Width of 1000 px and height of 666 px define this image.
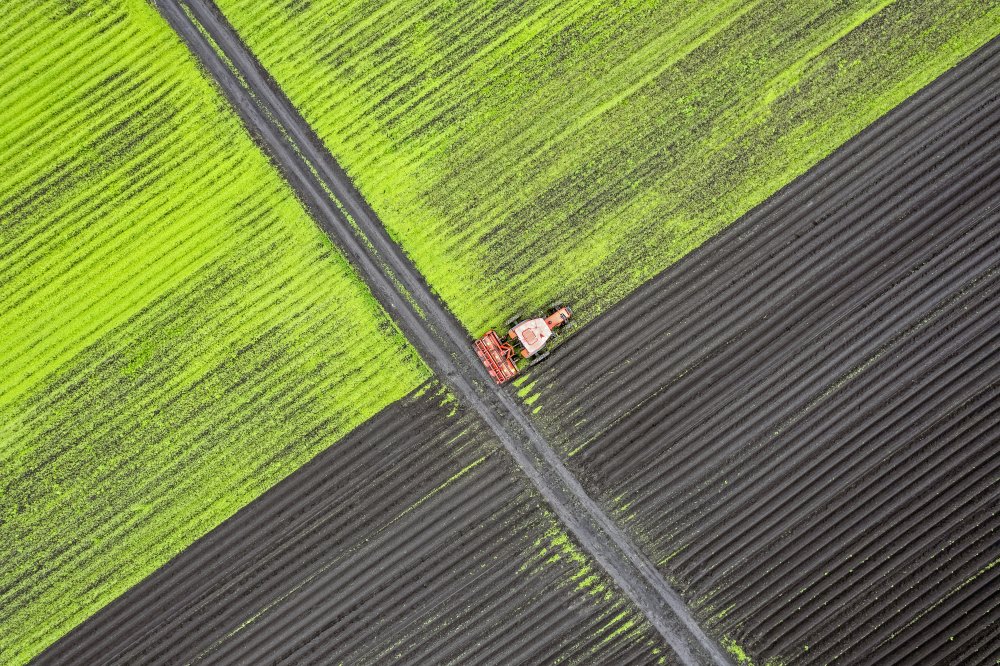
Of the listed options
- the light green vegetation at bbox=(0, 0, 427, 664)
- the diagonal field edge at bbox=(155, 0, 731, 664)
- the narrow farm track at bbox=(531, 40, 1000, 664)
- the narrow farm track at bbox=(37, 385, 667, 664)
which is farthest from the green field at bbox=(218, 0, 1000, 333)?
the narrow farm track at bbox=(37, 385, 667, 664)

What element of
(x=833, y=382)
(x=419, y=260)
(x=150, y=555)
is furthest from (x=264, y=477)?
(x=833, y=382)

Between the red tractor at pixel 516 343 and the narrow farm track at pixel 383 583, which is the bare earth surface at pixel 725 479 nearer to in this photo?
the narrow farm track at pixel 383 583

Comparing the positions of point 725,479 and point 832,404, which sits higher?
point 725,479

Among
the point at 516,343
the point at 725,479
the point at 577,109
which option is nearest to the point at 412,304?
the point at 516,343

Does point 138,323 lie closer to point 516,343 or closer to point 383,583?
point 383,583

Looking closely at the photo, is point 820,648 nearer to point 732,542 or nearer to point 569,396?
point 732,542

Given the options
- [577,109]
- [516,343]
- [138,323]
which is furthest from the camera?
[577,109]
